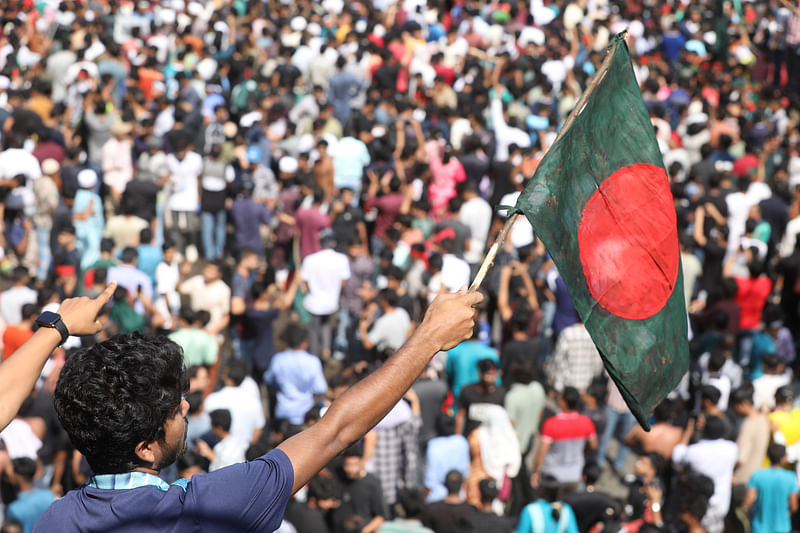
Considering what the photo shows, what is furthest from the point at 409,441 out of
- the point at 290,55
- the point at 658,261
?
the point at 290,55

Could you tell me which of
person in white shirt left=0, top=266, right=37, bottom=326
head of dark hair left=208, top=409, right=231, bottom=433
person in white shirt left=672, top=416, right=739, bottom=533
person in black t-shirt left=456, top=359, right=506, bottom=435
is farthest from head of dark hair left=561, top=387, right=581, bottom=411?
person in white shirt left=0, top=266, right=37, bottom=326

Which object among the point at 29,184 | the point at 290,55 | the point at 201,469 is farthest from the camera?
the point at 290,55

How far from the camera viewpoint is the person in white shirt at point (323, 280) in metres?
9.88

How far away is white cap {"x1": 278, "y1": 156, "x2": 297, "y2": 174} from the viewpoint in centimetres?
1175

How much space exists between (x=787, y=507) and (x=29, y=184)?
7.84 metres

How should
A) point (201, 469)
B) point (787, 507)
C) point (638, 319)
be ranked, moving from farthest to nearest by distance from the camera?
point (787, 507) < point (201, 469) < point (638, 319)

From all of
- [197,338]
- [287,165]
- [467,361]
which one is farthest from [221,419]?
[287,165]

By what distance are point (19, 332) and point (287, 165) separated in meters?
4.50

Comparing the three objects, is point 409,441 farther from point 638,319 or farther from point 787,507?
point 638,319

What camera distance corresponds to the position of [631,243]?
3.83 metres

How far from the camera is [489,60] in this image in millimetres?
17797

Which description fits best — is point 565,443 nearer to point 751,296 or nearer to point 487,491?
point 487,491

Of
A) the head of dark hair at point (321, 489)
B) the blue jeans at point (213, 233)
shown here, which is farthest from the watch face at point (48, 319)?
the blue jeans at point (213, 233)

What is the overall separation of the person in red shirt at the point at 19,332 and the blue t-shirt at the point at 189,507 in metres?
5.85
